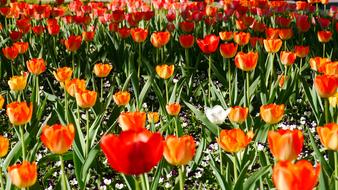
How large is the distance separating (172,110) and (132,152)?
5.30ft

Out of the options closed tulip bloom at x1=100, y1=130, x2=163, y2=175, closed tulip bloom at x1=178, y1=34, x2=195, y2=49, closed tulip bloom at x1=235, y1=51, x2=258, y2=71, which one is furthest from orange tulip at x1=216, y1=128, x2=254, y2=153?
closed tulip bloom at x1=178, y1=34, x2=195, y2=49

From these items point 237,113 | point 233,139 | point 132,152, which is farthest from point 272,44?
point 132,152

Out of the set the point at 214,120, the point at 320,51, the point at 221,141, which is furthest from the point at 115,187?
the point at 320,51

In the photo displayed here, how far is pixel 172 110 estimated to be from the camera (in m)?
3.19

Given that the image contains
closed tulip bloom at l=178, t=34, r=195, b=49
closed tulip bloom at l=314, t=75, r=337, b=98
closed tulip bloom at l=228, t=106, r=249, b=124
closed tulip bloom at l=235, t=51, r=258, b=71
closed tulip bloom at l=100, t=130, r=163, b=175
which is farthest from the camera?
closed tulip bloom at l=178, t=34, r=195, b=49

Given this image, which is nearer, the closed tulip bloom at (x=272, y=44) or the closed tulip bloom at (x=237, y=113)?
the closed tulip bloom at (x=237, y=113)

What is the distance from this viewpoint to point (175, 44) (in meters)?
5.77

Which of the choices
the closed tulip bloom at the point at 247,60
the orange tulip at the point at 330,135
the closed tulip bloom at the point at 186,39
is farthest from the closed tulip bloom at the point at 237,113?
the closed tulip bloom at the point at 186,39

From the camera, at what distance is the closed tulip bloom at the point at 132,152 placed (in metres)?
1.58

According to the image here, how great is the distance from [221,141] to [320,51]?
3563 millimetres

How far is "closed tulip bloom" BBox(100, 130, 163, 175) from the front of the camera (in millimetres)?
1579

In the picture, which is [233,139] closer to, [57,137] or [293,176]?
[57,137]

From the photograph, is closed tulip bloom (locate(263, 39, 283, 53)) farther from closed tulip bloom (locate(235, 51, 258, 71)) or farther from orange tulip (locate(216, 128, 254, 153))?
orange tulip (locate(216, 128, 254, 153))

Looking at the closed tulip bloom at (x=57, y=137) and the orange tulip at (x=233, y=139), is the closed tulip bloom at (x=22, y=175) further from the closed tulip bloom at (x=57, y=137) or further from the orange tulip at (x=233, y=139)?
the orange tulip at (x=233, y=139)
